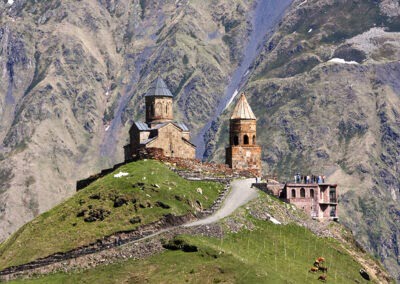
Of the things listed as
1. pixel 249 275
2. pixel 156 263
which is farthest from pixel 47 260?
pixel 249 275

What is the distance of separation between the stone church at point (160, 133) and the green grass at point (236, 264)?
31.0 meters

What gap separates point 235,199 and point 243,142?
25240mm

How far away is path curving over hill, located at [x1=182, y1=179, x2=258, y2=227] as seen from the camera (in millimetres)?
122012

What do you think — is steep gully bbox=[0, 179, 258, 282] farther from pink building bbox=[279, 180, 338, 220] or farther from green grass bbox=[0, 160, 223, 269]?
pink building bbox=[279, 180, 338, 220]

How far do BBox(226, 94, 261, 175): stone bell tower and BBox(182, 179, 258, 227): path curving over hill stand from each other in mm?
10547

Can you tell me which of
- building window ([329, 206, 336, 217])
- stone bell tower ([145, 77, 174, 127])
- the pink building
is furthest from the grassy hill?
stone bell tower ([145, 77, 174, 127])

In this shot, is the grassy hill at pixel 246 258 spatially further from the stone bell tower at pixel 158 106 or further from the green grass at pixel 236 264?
the stone bell tower at pixel 158 106

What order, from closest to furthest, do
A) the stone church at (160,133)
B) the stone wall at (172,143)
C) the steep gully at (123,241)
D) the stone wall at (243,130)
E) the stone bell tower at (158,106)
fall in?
the steep gully at (123,241) → the stone wall at (172,143) → the stone church at (160,133) → the stone wall at (243,130) → the stone bell tower at (158,106)

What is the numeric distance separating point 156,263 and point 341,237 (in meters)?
33.8

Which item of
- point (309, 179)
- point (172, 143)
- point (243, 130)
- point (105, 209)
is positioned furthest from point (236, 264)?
point (243, 130)

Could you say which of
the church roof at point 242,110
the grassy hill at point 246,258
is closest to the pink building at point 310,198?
the grassy hill at point 246,258

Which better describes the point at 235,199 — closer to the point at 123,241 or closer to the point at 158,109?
the point at 123,241

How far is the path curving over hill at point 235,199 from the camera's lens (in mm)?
122012

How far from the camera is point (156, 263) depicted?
108000mm
